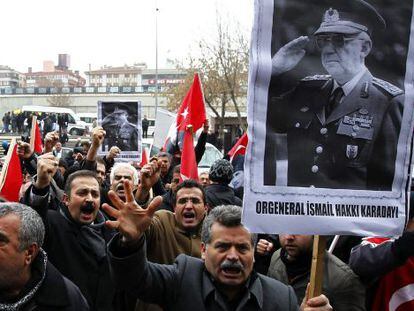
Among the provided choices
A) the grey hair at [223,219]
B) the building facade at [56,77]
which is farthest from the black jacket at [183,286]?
the building facade at [56,77]

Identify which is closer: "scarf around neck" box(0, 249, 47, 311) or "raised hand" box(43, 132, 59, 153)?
"scarf around neck" box(0, 249, 47, 311)

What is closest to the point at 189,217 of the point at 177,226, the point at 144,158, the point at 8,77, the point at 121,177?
the point at 177,226

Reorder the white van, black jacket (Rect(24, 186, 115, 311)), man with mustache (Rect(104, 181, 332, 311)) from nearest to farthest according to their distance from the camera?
man with mustache (Rect(104, 181, 332, 311)) → black jacket (Rect(24, 186, 115, 311)) → the white van

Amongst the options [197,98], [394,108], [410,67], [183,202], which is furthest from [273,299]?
[197,98]

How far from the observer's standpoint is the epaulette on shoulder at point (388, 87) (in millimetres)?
2453

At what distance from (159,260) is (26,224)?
1341 millimetres

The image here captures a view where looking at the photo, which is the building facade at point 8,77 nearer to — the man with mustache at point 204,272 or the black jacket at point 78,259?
the black jacket at point 78,259

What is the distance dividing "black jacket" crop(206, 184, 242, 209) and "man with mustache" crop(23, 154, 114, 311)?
1.63 m

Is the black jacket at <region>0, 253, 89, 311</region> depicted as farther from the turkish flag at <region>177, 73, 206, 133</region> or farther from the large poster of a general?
the turkish flag at <region>177, 73, 206, 133</region>

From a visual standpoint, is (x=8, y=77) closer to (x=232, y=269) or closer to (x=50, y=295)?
(x=50, y=295)

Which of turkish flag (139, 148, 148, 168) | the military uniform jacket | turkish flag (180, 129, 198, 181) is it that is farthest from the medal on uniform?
turkish flag (139, 148, 148, 168)

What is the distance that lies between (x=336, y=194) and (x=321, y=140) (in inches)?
8.5

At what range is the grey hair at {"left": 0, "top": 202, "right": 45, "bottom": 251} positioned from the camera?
2.70 meters

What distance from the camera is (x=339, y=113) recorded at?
2402 millimetres
